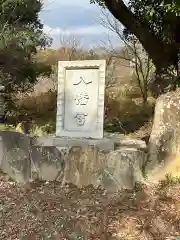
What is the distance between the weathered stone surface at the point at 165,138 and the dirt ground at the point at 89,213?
0.31 m

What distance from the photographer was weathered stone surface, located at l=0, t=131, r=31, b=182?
486 cm

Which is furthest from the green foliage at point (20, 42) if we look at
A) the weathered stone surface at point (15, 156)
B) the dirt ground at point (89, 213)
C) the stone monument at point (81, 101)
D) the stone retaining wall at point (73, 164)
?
the dirt ground at point (89, 213)

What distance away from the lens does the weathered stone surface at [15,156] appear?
15.9ft

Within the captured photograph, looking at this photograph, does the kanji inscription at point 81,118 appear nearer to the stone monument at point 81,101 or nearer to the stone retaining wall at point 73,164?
the stone monument at point 81,101

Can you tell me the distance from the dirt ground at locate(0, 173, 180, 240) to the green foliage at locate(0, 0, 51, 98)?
6465 mm

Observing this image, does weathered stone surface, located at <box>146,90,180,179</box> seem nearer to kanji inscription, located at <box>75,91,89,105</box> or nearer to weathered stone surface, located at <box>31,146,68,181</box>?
weathered stone surface, located at <box>31,146,68,181</box>

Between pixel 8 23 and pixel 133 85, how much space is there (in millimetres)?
4941

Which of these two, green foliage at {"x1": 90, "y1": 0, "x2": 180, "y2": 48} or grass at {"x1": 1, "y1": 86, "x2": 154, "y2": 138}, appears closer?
green foliage at {"x1": 90, "y1": 0, "x2": 180, "y2": 48}

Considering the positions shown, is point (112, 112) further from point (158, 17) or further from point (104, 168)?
point (104, 168)

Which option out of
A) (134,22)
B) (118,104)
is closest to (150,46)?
(134,22)

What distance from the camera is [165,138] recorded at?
15.8 feet

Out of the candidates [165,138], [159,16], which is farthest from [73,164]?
[159,16]

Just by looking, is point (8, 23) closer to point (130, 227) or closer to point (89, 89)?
point (89, 89)

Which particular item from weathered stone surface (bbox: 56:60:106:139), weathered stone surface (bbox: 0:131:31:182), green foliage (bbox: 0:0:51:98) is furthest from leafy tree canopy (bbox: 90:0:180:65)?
weathered stone surface (bbox: 0:131:31:182)
